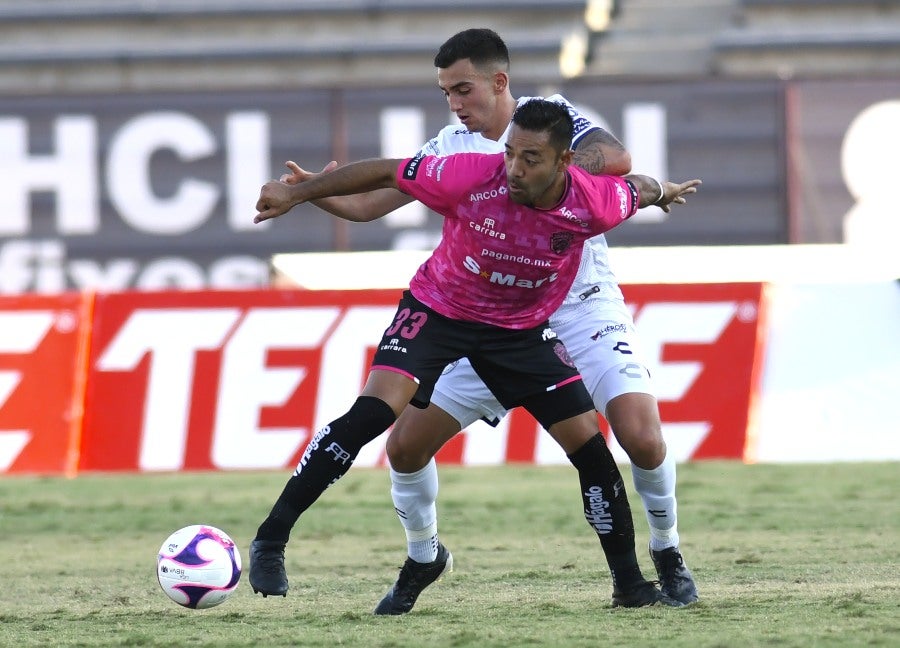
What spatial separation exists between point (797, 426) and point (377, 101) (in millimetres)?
5383

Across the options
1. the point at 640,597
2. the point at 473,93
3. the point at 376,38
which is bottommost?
the point at 640,597

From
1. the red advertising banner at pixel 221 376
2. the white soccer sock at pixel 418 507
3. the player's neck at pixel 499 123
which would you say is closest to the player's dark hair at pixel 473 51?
the player's neck at pixel 499 123

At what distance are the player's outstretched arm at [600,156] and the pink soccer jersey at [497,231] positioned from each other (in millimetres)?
111

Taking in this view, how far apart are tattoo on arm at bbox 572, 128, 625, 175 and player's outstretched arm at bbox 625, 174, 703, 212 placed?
0.11 metres

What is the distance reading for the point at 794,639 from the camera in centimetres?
495

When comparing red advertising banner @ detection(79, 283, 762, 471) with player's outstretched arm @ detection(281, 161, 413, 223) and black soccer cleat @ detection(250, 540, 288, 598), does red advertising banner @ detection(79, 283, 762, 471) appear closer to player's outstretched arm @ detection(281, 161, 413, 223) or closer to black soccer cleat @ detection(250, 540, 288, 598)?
A: player's outstretched arm @ detection(281, 161, 413, 223)

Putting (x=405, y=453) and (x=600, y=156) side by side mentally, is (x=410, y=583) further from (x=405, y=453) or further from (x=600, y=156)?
(x=600, y=156)

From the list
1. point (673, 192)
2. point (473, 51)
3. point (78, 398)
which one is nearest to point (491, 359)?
point (673, 192)

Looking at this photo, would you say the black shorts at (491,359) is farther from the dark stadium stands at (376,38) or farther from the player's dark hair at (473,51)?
the dark stadium stands at (376,38)

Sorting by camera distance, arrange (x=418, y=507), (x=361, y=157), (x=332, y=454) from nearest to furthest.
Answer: (x=332, y=454) < (x=418, y=507) < (x=361, y=157)

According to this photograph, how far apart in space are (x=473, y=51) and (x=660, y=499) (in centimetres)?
186

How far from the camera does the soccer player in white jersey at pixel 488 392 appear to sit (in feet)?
19.5

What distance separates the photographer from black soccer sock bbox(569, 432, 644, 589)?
19.3 feet

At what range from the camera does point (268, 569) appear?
17.8 ft
